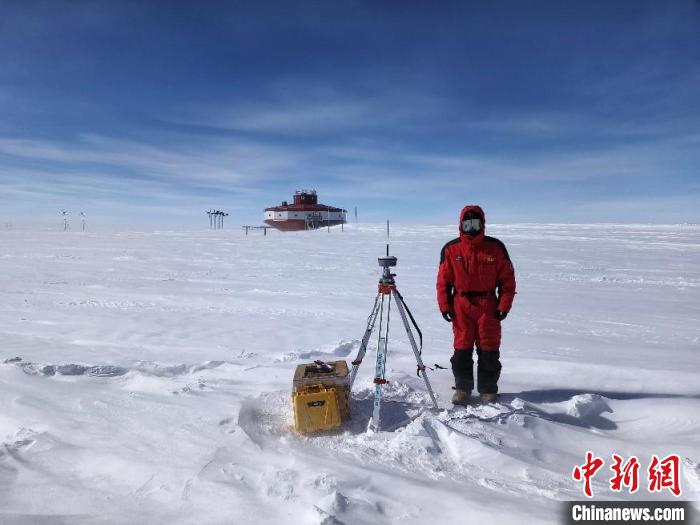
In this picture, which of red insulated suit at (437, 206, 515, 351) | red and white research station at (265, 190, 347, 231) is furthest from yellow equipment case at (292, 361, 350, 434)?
red and white research station at (265, 190, 347, 231)

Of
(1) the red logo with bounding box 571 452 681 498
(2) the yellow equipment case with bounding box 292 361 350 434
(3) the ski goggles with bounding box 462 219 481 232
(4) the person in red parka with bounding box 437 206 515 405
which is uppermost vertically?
(3) the ski goggles with bounding box 462 219 481 232

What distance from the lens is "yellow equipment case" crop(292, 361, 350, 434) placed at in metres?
3.25

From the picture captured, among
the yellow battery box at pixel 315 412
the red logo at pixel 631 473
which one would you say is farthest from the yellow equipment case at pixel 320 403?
the red logo at pixel 631 473

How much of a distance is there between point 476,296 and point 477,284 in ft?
0.43

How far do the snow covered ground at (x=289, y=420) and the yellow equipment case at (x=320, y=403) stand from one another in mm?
111

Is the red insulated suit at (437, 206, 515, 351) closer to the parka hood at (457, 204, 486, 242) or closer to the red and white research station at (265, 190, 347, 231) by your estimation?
the parka hood at (457, 204, 486, 242)

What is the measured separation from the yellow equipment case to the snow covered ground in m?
0.11

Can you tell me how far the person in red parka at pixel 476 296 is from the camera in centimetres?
391

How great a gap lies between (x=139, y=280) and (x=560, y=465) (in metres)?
12.0

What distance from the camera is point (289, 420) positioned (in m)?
3.54

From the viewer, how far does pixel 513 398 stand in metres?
4.18

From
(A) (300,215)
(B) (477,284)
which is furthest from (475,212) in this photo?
(A) (300,215)

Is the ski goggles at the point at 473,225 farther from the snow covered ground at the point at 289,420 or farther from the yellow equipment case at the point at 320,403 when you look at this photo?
the yellow equipment case at the point at 320,403

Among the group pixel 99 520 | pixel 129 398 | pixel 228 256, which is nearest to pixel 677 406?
pixel 99 520
